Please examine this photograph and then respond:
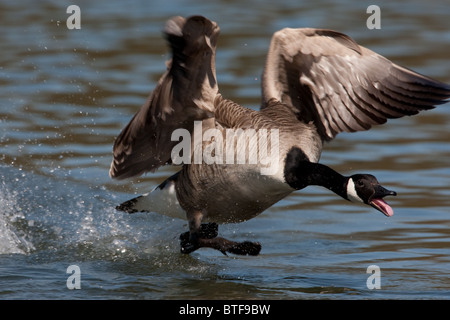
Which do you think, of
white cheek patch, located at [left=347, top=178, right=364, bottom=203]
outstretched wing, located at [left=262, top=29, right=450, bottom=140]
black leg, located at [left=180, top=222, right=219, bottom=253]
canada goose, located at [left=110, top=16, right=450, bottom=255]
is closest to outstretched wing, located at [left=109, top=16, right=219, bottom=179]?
canada goose, located at [left=110, top=16, right=450, bottom=255]

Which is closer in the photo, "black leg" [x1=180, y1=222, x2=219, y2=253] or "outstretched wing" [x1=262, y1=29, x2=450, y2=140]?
"outstretched wing" [x1=262, y1=29, x2=450, y2=140]

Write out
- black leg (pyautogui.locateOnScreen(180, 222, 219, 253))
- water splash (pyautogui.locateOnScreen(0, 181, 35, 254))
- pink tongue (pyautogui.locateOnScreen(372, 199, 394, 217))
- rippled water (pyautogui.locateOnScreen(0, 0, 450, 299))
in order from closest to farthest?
pink tongue (pyautogui.locateOnScreen(372, 199, 394, 217)), rippled water (pyautogui.locateOnScreen(0, 0, 450, 299)), black leg (pyautogui.locateOnScreen(180, 222, 219, 253)), water splash (pyautogui.locateOnScreen(0, 181, 35, 254))

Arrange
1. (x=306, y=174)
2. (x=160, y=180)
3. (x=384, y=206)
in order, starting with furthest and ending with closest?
(x=160, y=180), (x=306, y=174), (x=384, y=206)

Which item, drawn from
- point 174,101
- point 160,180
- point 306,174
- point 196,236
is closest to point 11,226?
point 196,236

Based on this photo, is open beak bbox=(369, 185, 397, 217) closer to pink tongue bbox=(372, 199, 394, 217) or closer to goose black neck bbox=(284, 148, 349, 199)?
pink tongue bbox=(372, 199, 394, 217)

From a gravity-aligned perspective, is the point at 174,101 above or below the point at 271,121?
above

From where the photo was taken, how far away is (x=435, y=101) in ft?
23.4

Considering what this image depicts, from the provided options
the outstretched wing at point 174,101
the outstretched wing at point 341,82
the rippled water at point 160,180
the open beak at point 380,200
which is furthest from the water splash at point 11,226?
the open beak at point 380,200

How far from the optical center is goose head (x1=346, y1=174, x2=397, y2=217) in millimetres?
6525

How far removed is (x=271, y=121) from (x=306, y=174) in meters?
0.62

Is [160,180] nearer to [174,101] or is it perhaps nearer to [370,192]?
[174,101]

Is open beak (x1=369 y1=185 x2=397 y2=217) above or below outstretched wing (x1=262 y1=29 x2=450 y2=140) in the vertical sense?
below

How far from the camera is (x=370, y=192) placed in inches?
259

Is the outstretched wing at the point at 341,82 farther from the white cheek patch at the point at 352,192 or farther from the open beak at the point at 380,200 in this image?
the open beak at the point at 380,200
